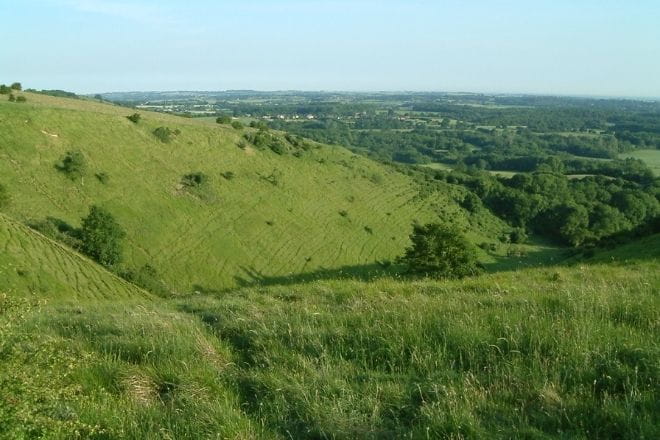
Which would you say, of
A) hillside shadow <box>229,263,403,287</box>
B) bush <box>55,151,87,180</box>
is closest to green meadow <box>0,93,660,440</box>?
hillside shadow <box>229,263,403,287</box>

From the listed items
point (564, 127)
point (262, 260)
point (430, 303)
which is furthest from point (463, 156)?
point (430, 303)

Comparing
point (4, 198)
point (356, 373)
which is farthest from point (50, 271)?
point (356, 373)

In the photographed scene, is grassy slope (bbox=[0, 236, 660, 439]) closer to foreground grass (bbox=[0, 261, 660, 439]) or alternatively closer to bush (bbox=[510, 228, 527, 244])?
foreground grass (bbox=[0, 261, 660, 439])

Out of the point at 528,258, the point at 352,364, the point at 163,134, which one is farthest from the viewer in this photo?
the point at 528,258

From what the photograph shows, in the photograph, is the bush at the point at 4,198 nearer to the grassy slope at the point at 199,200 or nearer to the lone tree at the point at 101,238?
the grassy slope at the point at 199,200

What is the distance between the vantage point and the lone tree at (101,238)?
132 feet

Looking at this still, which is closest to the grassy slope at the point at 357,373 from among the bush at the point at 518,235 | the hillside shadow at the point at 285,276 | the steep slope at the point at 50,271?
the steep slope at the point at 50,271

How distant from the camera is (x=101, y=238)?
40.8 metres

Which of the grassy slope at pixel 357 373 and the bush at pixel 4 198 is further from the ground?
the grassy slope at pixel 357 373

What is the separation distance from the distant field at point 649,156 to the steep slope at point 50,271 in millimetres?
125592

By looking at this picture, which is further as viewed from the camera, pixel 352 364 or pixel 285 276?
pixel 285 276

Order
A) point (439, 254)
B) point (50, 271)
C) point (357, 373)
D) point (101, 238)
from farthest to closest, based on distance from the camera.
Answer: point (101, 238) < point (50, 271) < point (439, 254) < point (357, 373)

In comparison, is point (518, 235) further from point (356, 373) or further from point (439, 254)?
point (356, 373)

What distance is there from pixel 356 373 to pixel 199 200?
53127 millimetres
